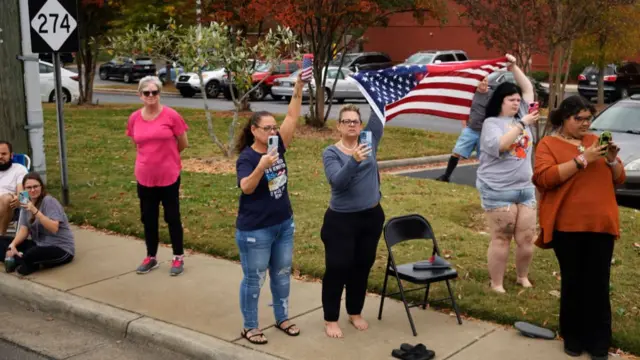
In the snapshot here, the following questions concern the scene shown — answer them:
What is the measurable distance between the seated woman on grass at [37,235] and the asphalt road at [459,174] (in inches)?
294

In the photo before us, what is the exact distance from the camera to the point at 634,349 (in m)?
5.55

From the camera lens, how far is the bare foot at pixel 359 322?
596 centimetres

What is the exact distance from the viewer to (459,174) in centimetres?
1427

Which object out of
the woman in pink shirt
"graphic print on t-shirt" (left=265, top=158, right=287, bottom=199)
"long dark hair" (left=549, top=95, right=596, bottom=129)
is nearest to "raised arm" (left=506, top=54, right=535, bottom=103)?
"long dark hair" (left=549, top=95, right=596, bottom=129)

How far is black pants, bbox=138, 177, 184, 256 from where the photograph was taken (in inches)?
290

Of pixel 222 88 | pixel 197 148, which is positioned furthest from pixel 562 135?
pixel 222 88

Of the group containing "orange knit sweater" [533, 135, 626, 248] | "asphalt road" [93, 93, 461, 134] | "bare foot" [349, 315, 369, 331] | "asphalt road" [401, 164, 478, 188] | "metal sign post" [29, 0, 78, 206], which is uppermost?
"metal sign post" [29, 0, 78, 206]

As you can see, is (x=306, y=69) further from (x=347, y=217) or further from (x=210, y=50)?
(x=210, y=50)

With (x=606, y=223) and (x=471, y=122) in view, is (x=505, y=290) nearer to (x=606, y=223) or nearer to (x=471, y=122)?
(x=606, y=223)

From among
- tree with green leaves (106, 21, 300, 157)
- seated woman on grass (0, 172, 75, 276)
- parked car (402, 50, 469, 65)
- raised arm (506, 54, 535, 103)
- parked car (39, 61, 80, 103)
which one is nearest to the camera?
raised arm (506, 54, 535, 103)

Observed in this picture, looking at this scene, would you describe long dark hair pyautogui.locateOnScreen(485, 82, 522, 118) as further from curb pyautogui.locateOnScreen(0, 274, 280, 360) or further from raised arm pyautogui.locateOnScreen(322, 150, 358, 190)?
curb pyautogui.locateOnScreen(0, 274, 280, 360)

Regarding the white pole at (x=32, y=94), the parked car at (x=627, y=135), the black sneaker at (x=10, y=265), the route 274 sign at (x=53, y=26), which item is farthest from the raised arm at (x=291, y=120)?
the parked car at (x=627, y=135)

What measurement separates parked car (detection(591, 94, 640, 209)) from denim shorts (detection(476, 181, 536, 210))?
4.85 m

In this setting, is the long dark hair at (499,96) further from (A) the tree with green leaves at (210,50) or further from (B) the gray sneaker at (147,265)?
(A) the tree with green leaves at (210,50)
